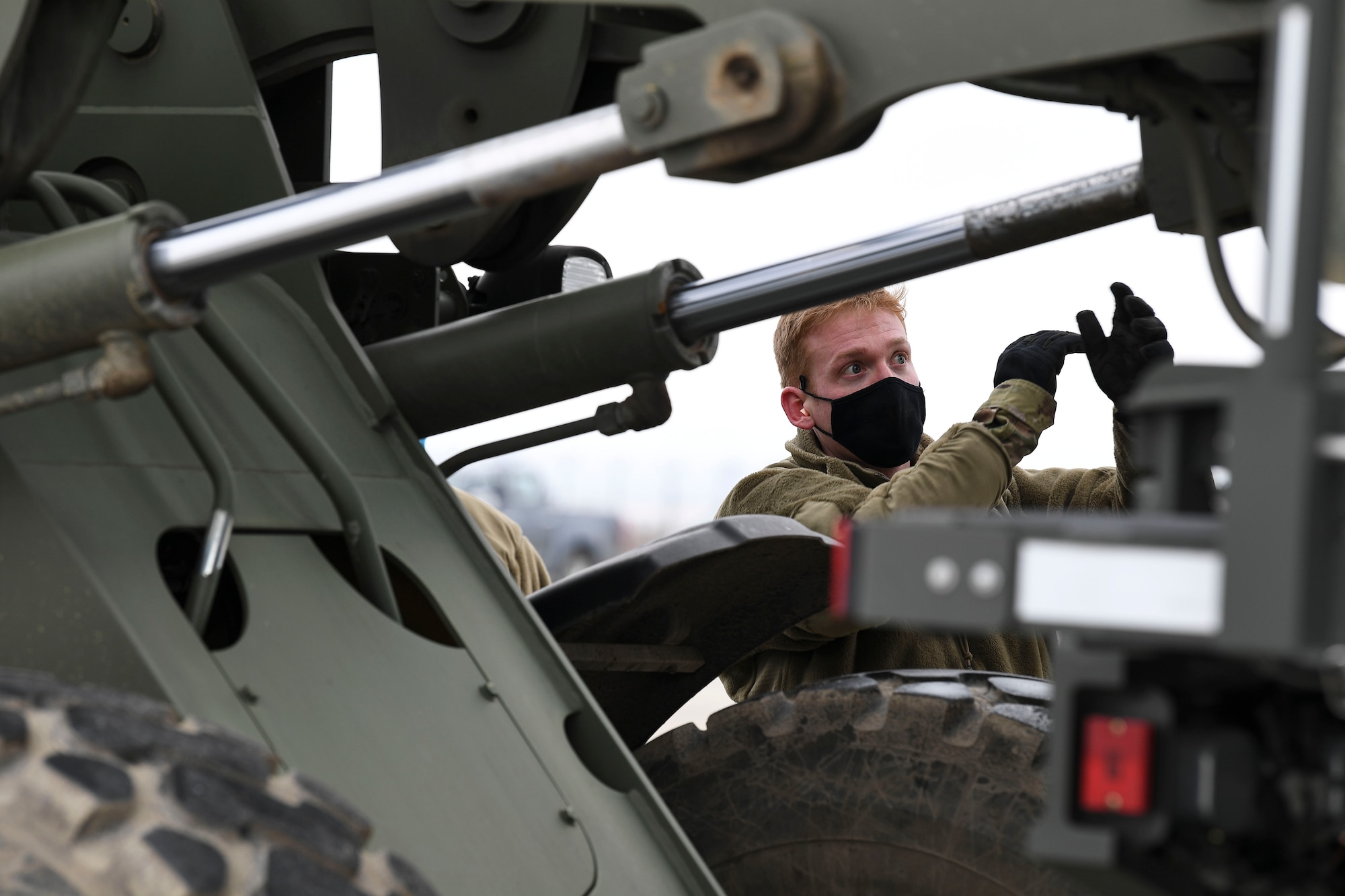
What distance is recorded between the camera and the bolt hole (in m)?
1.44

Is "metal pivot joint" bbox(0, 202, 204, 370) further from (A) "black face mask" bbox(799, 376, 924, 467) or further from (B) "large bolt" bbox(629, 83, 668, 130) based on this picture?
(A) "black face mask" bbox(799, 376, 924, 467)

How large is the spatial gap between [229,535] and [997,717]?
135 cm

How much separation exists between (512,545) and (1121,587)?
3817mm

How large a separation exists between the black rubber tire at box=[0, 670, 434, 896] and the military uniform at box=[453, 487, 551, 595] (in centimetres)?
297

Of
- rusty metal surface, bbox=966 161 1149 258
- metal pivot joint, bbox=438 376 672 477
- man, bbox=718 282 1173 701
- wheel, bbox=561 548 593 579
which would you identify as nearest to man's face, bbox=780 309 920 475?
man, bbox=718 282 1173 701

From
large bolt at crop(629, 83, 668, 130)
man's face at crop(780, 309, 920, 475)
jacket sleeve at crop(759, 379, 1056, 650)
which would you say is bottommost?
jacket sleeve at crop(759, 379, 1056, 650)

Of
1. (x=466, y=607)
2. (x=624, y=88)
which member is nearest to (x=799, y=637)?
(x=466, y=607)

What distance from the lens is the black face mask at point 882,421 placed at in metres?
3.73

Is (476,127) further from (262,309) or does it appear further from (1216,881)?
(1216,881)

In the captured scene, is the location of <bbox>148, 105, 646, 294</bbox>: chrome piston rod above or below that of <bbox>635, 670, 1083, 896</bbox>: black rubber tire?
above

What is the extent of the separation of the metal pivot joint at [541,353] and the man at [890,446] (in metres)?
1.02

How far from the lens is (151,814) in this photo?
1.36 meters

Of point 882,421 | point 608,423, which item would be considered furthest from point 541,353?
point 882,421

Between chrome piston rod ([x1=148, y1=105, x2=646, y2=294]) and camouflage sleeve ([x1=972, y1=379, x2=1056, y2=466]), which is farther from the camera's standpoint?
camouflage sleeve ([x1=972, y1=379, x2=1056, y2=466])
